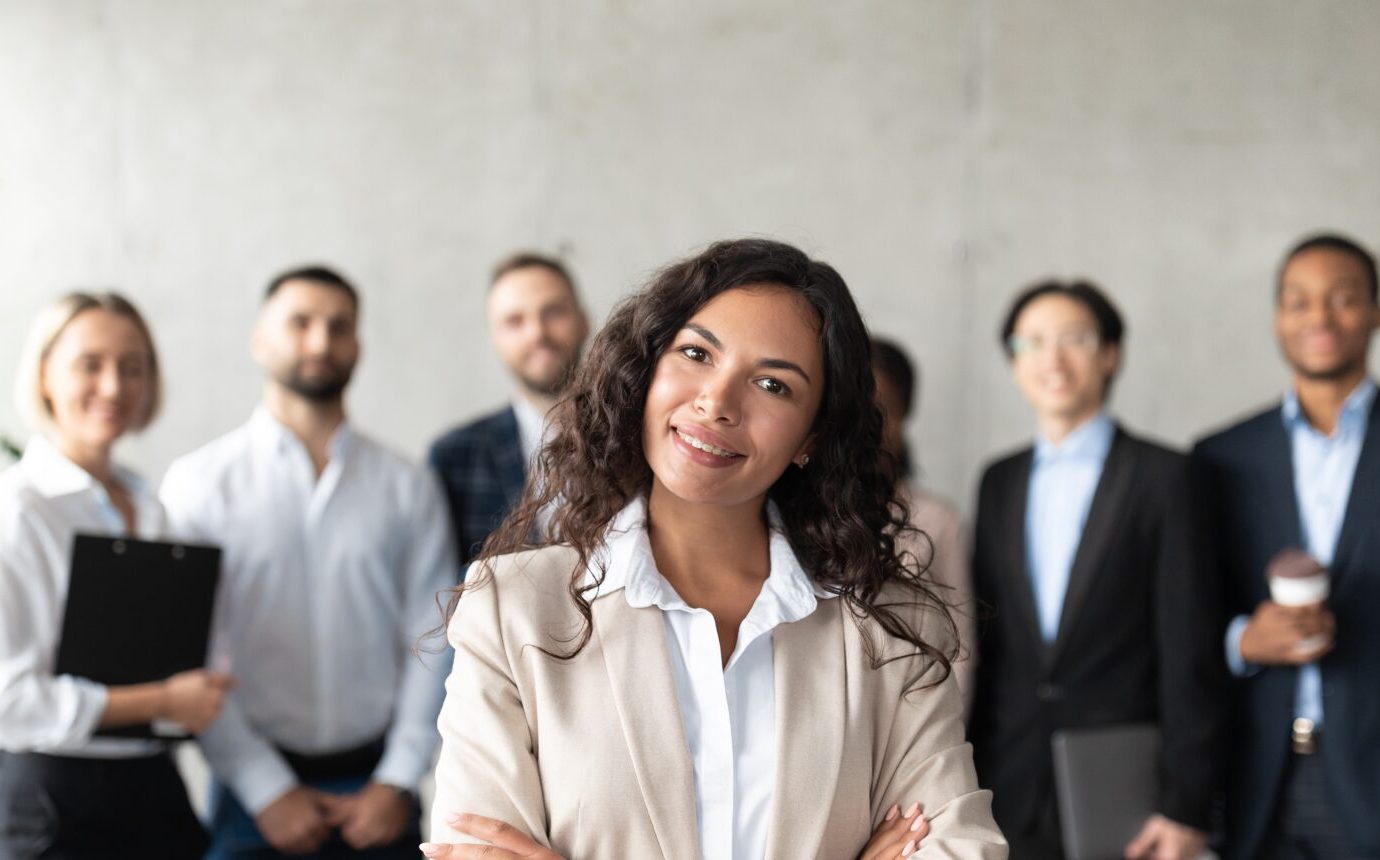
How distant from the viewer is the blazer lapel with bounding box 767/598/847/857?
191 centimetres

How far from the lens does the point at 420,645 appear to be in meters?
3.56

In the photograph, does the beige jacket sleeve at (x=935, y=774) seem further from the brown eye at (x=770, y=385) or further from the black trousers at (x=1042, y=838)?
the black trousers at (x=1042, y=838)

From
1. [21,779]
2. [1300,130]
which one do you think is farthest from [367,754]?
[1300,130]

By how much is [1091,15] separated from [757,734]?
3956 millimetres

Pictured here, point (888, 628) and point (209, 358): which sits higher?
point (209, 358)

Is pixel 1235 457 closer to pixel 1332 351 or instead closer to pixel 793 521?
pixel 1332 351

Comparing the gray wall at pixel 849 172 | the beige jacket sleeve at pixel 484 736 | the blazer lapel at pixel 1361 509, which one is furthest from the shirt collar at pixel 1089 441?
the beige jacket sleeve at pixel 484 736

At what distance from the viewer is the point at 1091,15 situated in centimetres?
506

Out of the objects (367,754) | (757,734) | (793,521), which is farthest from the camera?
(367,754)

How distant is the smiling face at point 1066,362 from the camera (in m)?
3.80

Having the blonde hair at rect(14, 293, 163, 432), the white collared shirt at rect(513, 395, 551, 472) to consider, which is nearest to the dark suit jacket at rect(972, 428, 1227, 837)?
the white collared shirt at rect(513, 395, 551, 472)

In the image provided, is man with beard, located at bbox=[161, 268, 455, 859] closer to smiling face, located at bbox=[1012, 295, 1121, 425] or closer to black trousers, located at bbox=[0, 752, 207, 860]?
black trousers, located at bbox=[0, 752, 207, 860]

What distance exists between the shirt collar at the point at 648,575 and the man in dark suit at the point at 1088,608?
1.72 m

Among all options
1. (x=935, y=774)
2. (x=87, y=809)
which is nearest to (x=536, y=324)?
(x=87, y=809)
